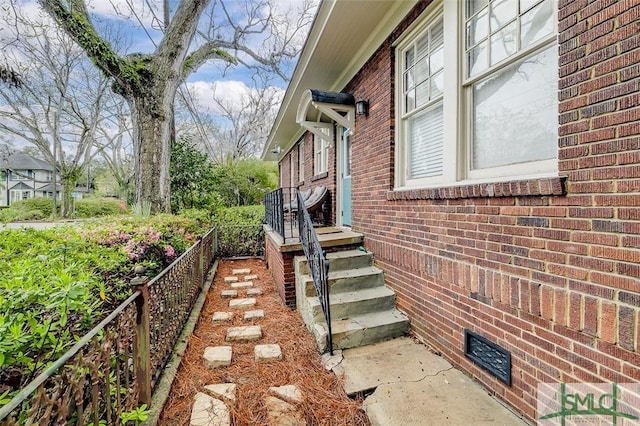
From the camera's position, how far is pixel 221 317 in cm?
395

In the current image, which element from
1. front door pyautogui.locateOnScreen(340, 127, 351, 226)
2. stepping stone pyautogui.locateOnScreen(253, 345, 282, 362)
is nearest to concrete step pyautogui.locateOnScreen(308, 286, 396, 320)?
stepping stone pyautogui.locateOnScreen(253, 345, 282, 362)

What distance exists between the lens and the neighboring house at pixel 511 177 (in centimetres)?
157

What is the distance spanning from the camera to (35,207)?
23.8 m

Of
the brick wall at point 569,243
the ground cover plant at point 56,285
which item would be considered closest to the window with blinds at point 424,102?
the brick wall at point 569,243

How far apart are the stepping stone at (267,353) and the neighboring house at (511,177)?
56.8 inches

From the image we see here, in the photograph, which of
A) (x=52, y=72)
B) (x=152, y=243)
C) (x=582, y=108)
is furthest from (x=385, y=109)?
(x=52, y=72)

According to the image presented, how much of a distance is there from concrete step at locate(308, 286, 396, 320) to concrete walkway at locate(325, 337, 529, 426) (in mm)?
430

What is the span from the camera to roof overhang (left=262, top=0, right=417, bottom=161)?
3.54 m

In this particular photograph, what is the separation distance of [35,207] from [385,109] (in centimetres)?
3021

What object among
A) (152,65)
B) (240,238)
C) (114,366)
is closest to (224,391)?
(114,366)

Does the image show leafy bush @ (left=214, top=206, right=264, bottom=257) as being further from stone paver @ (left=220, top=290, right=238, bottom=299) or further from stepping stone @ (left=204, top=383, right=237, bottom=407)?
stepping stone @ (left=204, top=383, right=237, bottom=407)

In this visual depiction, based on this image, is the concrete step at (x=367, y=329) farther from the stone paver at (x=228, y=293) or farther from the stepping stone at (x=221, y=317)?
the stone paver at (x=228, y=293)

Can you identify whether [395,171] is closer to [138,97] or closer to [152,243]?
[152,243]

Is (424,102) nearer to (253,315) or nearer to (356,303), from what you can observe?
(356,303)
